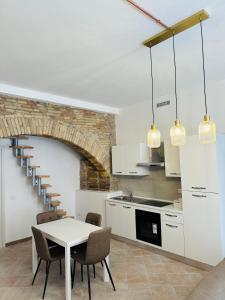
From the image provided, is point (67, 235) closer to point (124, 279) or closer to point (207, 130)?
point (124, 279)

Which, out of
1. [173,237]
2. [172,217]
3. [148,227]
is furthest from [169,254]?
[172,217]

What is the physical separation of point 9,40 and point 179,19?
1.80 meters

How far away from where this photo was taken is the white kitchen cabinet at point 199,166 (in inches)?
128

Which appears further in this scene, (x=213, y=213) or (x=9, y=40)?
(x=213, y=213)

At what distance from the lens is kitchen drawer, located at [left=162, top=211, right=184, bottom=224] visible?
3.62m

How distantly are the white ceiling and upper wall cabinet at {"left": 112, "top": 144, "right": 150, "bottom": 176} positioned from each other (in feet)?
4.41

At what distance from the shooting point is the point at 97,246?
2736 millimetres

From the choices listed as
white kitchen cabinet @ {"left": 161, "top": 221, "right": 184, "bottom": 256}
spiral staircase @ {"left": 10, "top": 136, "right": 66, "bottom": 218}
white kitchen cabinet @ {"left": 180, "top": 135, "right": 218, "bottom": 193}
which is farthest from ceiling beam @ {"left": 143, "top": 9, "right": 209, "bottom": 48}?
spiral staircase @ {"left": 10, "top": 136, "right": 66, "bottom": 218}

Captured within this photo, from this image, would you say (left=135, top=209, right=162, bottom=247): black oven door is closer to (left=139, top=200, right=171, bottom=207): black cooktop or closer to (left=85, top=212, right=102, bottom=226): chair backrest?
(left=139, top=200, right=171, bottom=207): black cooktop

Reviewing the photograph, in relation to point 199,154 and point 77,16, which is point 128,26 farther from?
point 199,154

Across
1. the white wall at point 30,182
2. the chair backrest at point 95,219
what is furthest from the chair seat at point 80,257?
the white wall at point 30,182

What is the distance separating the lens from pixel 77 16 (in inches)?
78.3

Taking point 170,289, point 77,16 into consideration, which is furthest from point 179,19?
point 170,289

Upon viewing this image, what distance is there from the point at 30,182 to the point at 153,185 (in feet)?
9.46
